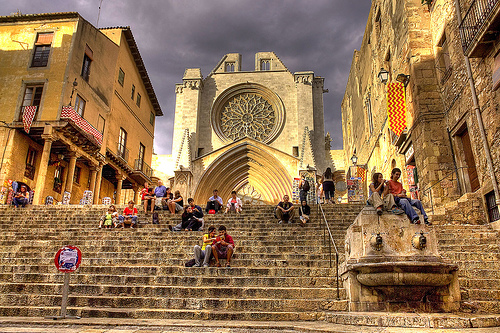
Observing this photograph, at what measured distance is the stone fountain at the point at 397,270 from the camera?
4.59 meters

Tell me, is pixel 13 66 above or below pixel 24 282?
above

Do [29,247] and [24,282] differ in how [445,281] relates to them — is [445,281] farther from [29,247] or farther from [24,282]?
[29,247]

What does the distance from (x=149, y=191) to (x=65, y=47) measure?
412 inches

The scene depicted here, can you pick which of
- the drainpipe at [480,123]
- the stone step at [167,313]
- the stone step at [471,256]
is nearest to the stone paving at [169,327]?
the stone step at [167,313]

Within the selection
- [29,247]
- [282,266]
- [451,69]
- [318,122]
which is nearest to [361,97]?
[318,122]

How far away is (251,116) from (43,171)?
15138mm

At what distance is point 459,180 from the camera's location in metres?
10.9

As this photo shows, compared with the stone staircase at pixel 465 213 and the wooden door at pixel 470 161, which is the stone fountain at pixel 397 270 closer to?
the stone staircase at pixel 465 213

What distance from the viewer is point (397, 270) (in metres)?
4.60

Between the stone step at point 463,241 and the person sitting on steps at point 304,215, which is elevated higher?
the person sitting on steps at point 304,215

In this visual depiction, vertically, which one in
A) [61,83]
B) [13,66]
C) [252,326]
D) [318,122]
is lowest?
[252,326]

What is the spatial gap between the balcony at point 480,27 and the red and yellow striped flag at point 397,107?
3801mm

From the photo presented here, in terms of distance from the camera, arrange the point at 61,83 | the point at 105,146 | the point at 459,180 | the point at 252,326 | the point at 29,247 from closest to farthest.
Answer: the point at 252,326 < the point at 29,247 < the point at 459,180 < the point at 61,83 < the point at 105,146

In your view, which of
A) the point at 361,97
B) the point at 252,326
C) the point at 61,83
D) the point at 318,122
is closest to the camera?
the point at 252,326
